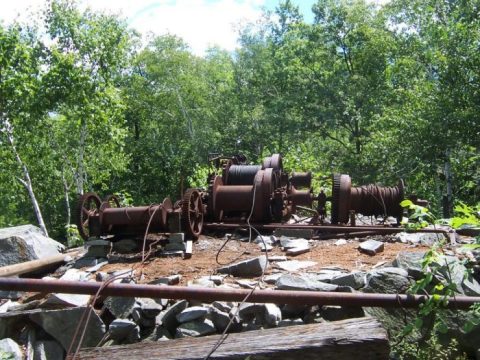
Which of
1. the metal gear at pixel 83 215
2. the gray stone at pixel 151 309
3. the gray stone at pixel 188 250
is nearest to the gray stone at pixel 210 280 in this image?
the gray stone at pixel 151 309

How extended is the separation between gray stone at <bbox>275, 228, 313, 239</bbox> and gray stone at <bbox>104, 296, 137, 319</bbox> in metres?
3.94

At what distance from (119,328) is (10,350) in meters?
0.93

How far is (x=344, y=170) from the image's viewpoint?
2631cm

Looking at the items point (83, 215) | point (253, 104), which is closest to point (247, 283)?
point (83, 215)

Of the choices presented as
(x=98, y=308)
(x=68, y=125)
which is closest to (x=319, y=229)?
(x=98, y=308)

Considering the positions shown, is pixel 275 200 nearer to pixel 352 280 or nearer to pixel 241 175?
pixel 241 175

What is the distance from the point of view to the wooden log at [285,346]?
3.64 m

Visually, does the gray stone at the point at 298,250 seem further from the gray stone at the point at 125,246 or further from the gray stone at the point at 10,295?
the gray stone at the point at 10,295

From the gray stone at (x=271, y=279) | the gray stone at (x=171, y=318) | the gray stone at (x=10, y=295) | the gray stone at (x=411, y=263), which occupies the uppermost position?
the gray stone at (x=411, y=263)

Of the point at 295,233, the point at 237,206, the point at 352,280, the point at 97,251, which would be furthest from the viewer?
the point at 237,206

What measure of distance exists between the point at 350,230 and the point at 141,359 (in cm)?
556

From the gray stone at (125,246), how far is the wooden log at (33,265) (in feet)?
1.92

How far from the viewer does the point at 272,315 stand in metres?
4.53

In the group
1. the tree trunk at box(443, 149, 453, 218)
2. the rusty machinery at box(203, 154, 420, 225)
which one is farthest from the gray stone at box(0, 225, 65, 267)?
the tree trunk at box(443, 149, 453, 218)
